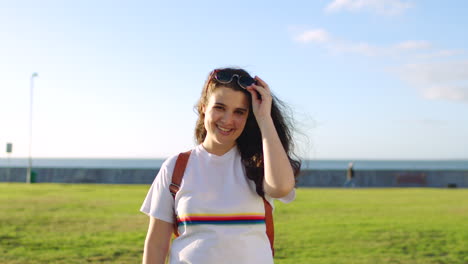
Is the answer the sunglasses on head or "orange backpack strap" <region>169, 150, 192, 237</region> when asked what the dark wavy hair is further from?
"orange backpack strap" <region>169, 150, 192, 237</region>

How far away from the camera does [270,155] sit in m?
2.44

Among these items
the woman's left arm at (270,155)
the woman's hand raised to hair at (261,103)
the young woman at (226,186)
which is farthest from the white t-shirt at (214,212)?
the woman's hand raised to hair at (261,103)

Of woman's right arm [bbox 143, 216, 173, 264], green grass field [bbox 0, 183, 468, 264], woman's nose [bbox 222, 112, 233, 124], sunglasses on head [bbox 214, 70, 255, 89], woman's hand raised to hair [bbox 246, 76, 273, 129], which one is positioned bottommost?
green grass field [bbox 0, 183, 468, 264]

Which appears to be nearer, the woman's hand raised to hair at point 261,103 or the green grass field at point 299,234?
the woman's hand raised to hair at point 261,103

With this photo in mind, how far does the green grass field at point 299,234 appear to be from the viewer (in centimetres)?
779

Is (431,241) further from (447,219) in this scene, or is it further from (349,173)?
(349,173)

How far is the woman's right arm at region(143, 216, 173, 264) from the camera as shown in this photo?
Answer: 2.56 meters

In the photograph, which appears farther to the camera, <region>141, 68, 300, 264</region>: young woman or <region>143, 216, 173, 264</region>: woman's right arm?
<region>143, 216, 173, 264</region>: woman's right arm

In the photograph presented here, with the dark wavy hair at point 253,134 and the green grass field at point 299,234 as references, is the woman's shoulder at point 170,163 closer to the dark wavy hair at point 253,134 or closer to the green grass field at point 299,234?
the dark wavy hair at point 253,134

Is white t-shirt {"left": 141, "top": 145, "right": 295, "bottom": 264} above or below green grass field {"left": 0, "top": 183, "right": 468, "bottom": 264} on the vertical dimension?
above

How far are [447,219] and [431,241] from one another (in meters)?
3.50

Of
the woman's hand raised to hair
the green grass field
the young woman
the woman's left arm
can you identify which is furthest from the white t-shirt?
the green grass field

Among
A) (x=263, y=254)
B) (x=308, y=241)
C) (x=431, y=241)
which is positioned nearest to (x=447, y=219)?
(x=431, y=241)

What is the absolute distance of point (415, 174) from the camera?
34406mm
